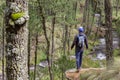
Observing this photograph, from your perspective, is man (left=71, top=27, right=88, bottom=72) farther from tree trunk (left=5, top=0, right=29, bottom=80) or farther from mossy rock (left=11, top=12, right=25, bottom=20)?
mossy rock (left=11, top=12, right=25, bottom=20)

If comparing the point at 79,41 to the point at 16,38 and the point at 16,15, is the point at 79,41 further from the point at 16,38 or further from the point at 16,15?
the point at 16,15

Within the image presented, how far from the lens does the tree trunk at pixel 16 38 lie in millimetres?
6586

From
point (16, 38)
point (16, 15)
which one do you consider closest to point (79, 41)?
point (16, 38)

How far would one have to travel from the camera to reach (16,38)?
6.65m

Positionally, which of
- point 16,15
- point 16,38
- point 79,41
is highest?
point 16,15

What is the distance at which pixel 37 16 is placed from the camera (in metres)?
22.3

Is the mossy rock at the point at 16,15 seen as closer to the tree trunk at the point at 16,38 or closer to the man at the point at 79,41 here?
the tree trunk at the point at 16,38

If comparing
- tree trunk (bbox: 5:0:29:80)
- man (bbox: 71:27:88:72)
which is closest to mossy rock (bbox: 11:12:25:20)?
tree trunk (bbox: 5:0:29:80)

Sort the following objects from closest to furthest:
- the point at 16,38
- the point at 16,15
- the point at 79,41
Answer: the point at 16,15
the point at 16,38
the point at 79,41

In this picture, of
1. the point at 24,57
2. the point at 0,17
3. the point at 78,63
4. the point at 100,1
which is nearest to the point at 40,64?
the point at 0,17

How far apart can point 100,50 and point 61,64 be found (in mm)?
19747

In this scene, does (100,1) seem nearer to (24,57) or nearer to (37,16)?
(37,16)

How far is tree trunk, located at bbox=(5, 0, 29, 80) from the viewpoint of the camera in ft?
21.6

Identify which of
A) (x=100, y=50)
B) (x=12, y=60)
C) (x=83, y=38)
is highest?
(x=12, y=60)
